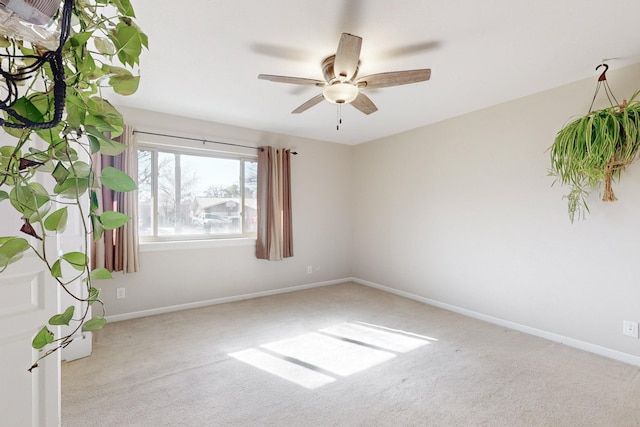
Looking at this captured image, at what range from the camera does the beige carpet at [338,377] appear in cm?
181

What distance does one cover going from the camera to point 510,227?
3127 mm

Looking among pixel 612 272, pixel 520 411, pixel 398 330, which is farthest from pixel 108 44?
pixel 612 272

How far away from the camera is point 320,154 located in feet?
15.8

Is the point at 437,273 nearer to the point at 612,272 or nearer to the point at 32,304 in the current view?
the point at 612,272

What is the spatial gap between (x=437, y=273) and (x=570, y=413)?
204 cm

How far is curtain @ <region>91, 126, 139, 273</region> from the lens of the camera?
3055mm

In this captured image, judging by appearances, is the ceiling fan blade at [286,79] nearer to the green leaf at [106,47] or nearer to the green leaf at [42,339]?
the green leaf at [106,47]

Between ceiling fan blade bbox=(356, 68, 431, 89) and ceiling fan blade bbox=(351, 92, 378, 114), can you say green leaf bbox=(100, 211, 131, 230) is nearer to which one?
ceiling fan blade bbox=(356, 68, 431, 89)

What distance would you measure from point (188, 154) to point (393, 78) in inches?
108

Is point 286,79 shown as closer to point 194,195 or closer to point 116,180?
point 116,180

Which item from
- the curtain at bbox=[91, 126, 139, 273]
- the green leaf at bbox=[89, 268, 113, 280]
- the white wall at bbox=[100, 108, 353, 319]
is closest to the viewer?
the green leaf at bbox=[89, 268, 113, 280]

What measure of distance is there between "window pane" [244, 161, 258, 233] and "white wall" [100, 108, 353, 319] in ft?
0.90

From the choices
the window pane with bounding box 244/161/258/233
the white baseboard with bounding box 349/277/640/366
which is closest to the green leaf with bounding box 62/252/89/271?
the white baseboard with bounding box 349/277/640/366

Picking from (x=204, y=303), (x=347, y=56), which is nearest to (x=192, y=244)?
(x=204, y=303)
